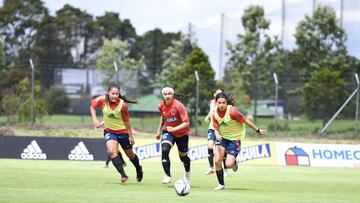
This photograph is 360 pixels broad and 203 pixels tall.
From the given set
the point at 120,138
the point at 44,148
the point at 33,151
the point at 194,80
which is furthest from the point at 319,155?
the point at 120,138

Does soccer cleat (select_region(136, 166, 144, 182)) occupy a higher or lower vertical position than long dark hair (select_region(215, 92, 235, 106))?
lower

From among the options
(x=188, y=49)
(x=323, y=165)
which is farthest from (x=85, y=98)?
(x=323, y=165)

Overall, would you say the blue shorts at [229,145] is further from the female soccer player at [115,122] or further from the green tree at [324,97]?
the green tree at [324,97]

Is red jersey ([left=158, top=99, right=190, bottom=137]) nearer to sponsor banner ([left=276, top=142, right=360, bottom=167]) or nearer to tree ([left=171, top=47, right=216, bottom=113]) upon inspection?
sponsor banner ([left=276, top=142, right=360, bottom=167])

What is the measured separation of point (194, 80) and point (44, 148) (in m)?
11.7

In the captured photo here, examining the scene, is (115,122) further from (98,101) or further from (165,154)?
(165,154)

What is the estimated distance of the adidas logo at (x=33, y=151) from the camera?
105ft

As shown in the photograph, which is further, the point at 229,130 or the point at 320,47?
the point at 320,47

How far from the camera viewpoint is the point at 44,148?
32188 millimetres

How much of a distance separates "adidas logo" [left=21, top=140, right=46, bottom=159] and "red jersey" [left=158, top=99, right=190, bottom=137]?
47.6 feet

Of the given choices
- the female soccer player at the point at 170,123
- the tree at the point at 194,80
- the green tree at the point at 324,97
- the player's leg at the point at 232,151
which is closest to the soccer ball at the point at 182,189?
the player's leg at the point at 232,151

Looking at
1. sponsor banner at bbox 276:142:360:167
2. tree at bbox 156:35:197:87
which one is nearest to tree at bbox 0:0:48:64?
tree at bbox 156:35:197:87

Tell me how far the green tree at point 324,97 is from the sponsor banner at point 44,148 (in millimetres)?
13149

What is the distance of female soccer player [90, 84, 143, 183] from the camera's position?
17.9m
